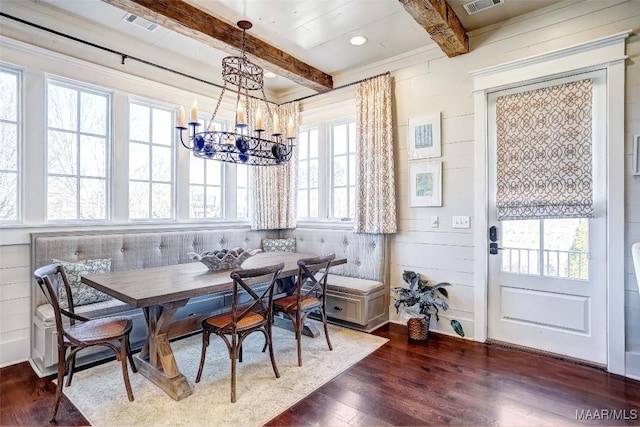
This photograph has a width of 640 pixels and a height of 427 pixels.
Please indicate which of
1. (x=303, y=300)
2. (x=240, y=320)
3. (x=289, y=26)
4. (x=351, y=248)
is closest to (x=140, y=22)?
(x=289, y=26)

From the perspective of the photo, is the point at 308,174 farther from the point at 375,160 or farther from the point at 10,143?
the point at 10,143

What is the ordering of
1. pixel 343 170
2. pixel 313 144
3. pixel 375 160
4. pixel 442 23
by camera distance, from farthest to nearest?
1. pixel 313 144
2. pixel 343 170
3. pixel 375 160
4. pixel 442 23

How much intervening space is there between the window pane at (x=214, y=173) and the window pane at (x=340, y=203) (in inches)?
58.2

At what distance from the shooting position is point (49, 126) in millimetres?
2922

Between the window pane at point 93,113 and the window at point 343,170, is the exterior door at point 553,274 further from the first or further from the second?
the window pane at point 93,113

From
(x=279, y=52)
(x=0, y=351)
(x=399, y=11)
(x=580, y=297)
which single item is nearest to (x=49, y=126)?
(x=0, y=351)

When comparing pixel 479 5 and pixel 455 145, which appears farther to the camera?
pixel 455 145

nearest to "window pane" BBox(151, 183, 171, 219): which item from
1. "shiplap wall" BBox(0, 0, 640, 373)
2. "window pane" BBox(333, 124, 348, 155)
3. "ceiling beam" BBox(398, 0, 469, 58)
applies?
"shiplap wall" BBox(0, 0, 640, 373)

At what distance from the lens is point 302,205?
185 inches

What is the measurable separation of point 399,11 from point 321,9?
0.67 m

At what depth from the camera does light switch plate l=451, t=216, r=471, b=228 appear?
10.5ft

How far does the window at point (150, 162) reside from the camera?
3455 millimetres

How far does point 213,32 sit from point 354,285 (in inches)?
107

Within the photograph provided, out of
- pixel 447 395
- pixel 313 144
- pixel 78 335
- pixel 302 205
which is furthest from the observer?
pixel 302 205
